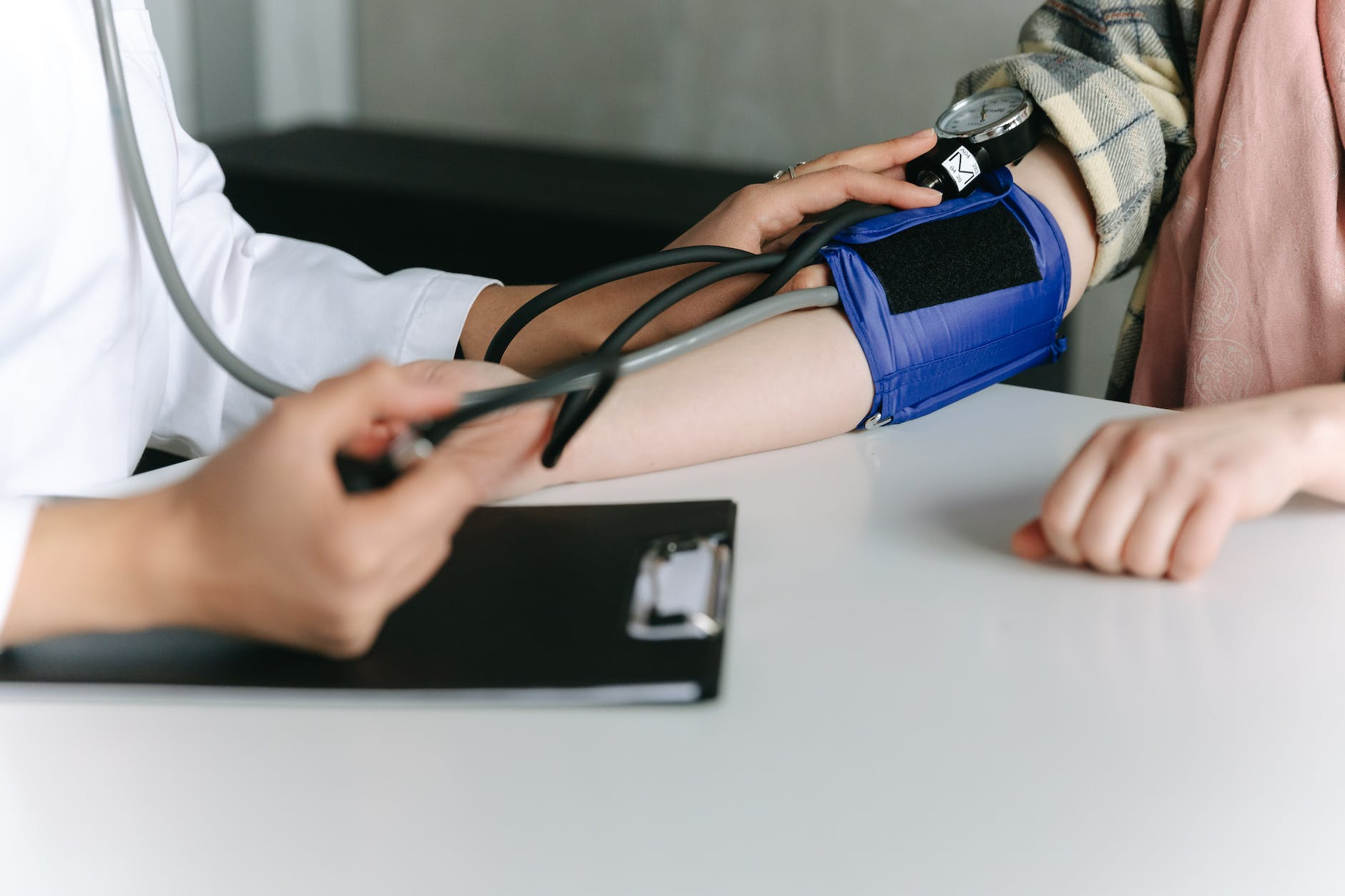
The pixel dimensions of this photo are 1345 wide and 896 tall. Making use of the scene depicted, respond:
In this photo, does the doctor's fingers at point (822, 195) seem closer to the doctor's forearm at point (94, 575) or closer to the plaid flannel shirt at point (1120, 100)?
the plaid flannel shirt at point (1120, 100)

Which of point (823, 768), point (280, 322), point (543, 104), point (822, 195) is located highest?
point (543, 104)

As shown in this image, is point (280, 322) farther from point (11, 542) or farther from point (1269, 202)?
point (1269, 202)

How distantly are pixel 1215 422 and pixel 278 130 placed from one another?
2.35 metres

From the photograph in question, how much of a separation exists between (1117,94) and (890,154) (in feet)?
0.62

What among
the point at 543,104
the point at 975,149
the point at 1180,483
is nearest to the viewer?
the point at 1180,483

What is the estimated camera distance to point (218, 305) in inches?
32.0

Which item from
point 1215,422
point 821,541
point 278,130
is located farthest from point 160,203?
point 278,130

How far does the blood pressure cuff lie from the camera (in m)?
0.69

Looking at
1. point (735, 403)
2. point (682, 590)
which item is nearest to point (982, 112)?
point (735, 403)

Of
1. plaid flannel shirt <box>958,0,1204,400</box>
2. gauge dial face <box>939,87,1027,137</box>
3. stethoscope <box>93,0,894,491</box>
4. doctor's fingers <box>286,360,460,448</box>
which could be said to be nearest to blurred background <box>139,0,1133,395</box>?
plaid flannel shirt <box>958,0,1204,400</box>

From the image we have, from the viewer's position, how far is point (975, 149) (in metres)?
0.76

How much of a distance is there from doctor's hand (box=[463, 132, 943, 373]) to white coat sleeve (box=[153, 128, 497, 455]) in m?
0.03

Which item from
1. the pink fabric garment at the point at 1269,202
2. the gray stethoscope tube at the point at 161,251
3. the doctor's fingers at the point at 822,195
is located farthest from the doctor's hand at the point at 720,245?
the pink fabric garment at the point at 1269,202

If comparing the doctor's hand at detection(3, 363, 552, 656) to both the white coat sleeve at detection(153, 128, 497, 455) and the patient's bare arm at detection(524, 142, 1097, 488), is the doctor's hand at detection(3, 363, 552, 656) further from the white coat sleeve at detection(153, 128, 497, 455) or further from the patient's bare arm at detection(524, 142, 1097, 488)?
the white coat sleeve at detection(153, 128, 497, 455)
